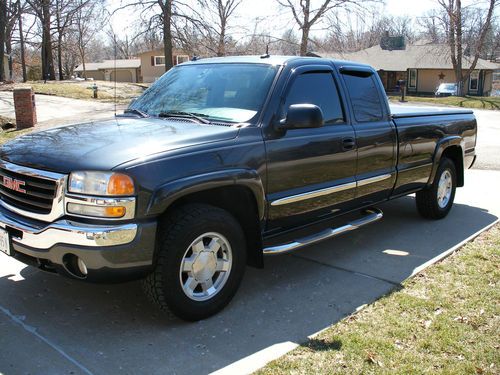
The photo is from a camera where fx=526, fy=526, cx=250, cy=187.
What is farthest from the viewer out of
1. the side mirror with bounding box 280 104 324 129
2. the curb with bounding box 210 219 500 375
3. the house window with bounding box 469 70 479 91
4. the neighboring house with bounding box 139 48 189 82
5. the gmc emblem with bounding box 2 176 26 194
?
the neighboring house with bounding box 139 48 189 82

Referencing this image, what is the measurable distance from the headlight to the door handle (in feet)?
7.57

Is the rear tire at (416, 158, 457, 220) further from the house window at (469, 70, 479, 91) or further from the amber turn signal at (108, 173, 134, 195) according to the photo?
the house window at (469, 70, 479, 91)

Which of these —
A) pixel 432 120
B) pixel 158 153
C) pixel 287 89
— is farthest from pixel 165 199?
pixel 432 120

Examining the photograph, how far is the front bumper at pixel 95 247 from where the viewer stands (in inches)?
130

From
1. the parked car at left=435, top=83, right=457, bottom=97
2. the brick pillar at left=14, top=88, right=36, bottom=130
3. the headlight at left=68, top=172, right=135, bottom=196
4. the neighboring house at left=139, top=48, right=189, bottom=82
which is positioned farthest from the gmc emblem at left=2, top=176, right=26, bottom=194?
the neighboring house at left=139, top=48, right=189, bottom=82

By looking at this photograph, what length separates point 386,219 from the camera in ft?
22.7

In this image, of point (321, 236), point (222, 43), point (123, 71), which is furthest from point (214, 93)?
point (123, 71)

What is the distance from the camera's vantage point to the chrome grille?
3.42 meters

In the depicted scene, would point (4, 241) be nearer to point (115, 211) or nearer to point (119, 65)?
point (115, 211)

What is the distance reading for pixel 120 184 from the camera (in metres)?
3.30

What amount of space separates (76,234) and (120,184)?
0.42 meters

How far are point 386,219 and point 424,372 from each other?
380cm

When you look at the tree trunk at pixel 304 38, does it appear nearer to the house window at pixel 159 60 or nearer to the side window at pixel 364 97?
the house window at pixel 159 60

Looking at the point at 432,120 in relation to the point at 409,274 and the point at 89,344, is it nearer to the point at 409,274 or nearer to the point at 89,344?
the point at 409,274
